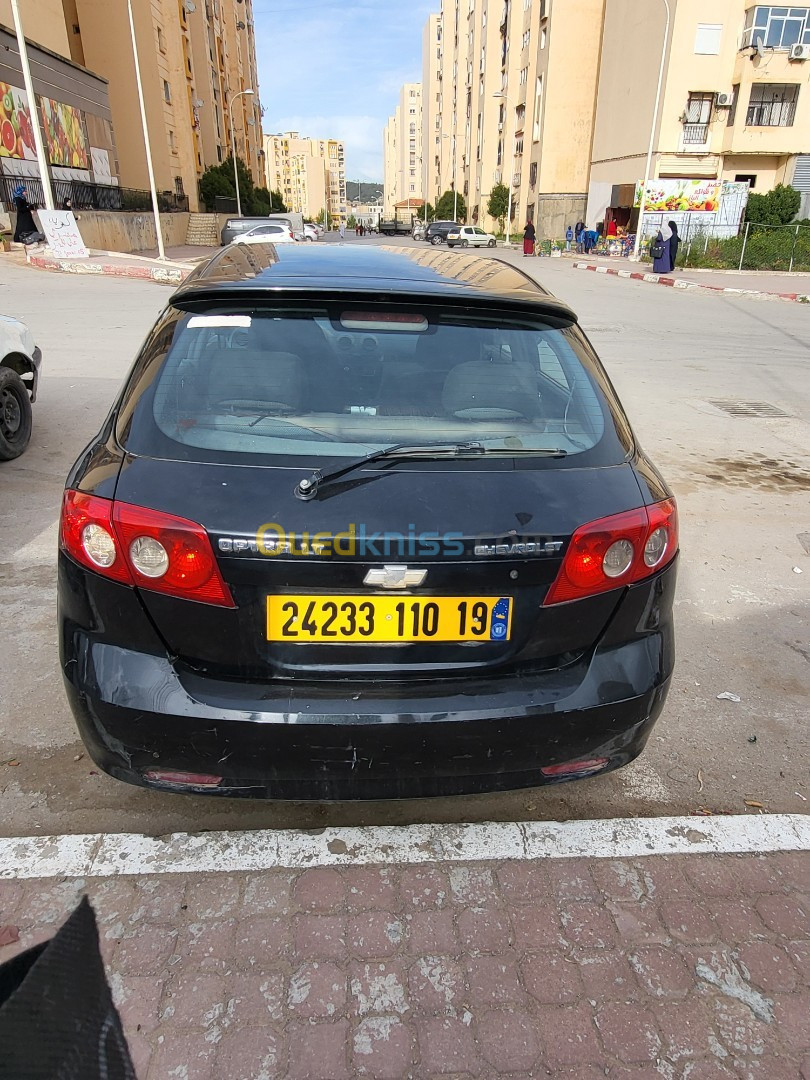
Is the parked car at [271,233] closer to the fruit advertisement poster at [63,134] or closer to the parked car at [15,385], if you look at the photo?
the fruit advertisement poster at [63,134]

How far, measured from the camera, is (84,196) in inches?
1153

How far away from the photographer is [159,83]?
43.0m

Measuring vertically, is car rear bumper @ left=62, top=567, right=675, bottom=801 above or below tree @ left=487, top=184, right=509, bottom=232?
below

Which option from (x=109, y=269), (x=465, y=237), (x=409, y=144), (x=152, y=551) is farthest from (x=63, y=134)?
(x=409, y=144)

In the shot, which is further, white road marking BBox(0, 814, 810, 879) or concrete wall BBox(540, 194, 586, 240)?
concrete wall BBox(540, 194, 586, 240)

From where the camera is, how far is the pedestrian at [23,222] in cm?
2323

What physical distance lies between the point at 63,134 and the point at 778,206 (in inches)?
1340

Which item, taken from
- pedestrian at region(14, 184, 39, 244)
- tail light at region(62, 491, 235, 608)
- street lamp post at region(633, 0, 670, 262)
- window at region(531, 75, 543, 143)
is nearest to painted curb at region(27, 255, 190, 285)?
pedestrian at region(14, 184, 39, 244)

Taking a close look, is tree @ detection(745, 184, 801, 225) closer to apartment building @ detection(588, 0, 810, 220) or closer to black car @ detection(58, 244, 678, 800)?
apartment building @ detection(588, 0, 810, 220)

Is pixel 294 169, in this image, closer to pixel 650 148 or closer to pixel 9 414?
pixel 650 148

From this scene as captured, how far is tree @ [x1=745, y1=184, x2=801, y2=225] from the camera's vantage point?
3891cm

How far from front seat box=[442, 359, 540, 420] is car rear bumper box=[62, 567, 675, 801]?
696 millimetres

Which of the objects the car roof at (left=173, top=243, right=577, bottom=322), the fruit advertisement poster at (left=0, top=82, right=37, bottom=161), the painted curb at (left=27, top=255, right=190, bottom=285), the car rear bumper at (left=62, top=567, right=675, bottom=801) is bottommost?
the painted curb at (left=27, top=255, right=190, bottom=285)

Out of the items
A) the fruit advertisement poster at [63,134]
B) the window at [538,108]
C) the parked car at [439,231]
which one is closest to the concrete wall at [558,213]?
the window at [538,108]
